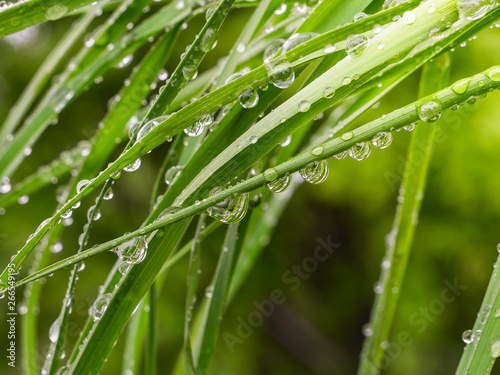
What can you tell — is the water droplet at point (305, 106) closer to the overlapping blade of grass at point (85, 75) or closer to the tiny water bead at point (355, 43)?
the tiny water bead at point (355, 43)

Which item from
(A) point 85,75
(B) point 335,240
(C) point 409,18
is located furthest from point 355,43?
(B) point 335,240

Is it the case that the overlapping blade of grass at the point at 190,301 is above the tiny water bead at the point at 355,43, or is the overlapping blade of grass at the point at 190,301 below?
below

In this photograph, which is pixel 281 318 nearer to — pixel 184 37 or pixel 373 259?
pixel 373 259

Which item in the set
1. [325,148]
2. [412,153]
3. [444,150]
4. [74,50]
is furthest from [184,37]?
[325,148]

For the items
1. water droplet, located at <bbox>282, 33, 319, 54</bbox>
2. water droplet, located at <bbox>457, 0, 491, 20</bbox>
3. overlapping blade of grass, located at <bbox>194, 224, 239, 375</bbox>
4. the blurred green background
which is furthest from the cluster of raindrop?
the blurred green background

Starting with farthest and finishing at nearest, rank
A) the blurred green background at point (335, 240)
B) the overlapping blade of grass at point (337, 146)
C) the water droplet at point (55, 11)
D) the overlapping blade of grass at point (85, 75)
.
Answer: the blurred green background at point (335, 240)
the overlapping blade of grass at point (85, 75)
the water droplet at point (55, 11)
the overlapping blade of grass at point (337, 146)

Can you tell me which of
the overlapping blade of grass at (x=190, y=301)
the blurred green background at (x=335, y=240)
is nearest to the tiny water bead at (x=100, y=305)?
the overlapping blade of grass at (x=190, y=301)

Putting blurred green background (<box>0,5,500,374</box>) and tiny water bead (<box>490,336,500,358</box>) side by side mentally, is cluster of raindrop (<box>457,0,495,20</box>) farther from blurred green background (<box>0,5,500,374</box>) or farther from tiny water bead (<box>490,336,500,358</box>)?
blurred green background (<box>0,5,500,374</box>)
